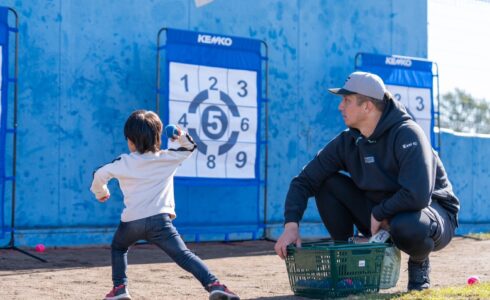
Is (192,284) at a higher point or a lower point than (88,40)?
lower

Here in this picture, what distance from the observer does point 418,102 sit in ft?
29.9

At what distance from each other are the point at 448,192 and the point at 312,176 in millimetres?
767

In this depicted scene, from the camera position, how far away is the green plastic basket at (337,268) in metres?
3.97

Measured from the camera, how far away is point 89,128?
729 centimetres

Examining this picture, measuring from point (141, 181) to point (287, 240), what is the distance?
2.75 ft

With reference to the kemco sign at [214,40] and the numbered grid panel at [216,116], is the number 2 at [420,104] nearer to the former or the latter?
the numbered grid panel at [216,116]

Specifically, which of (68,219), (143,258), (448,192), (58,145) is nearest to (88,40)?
(58,145)

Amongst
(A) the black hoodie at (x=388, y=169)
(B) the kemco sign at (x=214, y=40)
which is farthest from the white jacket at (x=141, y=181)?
(B) the kemco sign at (x=214, y=40)

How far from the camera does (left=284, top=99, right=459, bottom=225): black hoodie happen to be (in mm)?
4055

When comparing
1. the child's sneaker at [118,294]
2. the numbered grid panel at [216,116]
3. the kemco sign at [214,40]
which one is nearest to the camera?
the child's sneaker at [118,294]

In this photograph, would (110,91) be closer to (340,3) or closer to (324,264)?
(340,3)

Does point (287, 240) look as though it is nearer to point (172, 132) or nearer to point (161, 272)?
point (172, 132)

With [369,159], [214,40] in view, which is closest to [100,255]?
[214,40]

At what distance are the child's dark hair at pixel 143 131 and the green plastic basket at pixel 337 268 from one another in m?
0.93
